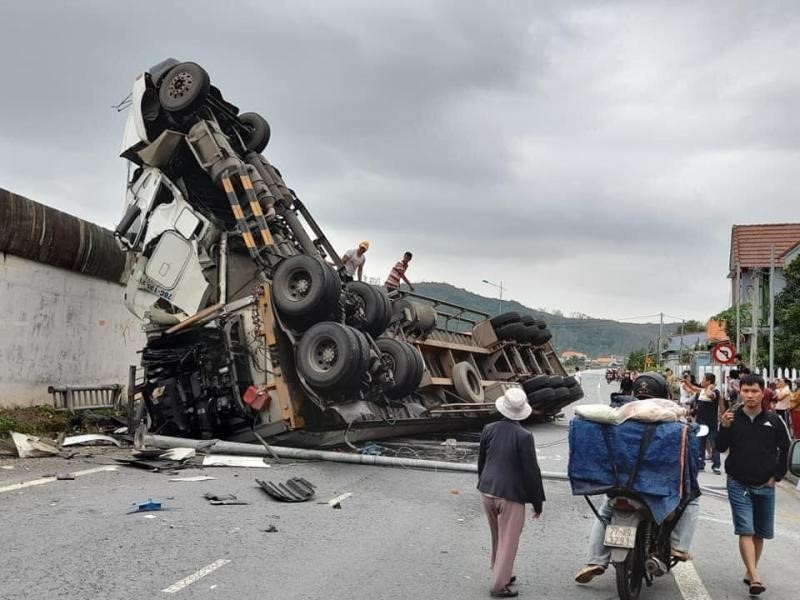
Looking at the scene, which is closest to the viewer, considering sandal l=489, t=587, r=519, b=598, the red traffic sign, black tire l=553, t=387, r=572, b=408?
sandal l=489, t=587, r=519, b=598

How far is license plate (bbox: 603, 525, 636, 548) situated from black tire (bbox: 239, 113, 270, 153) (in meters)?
9.05

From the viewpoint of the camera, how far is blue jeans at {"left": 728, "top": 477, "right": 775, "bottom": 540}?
5281 mm

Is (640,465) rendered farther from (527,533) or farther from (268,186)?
(268,186)

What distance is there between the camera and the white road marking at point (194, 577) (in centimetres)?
452

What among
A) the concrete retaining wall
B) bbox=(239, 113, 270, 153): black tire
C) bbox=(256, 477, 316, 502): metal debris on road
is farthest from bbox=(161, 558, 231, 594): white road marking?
bbox=(239, 113, 270, 153): black tire

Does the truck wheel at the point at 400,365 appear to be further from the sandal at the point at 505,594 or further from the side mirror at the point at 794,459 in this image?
the side mirror at the point at 794,459

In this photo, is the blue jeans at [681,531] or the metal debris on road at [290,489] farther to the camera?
the metal debris on road at [290,489]

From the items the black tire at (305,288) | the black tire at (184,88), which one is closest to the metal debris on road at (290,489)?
the black tire at (305,288)

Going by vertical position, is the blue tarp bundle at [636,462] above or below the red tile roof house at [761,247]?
below

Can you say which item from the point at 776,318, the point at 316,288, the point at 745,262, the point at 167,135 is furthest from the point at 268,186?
the point at 745,262

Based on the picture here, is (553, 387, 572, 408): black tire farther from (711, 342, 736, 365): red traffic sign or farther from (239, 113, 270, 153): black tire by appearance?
(239, 113, 270, 153): black tire

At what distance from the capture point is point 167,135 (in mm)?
10859

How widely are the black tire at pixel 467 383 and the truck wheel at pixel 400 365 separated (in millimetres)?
3053

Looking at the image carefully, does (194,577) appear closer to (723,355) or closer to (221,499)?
(221,499)
